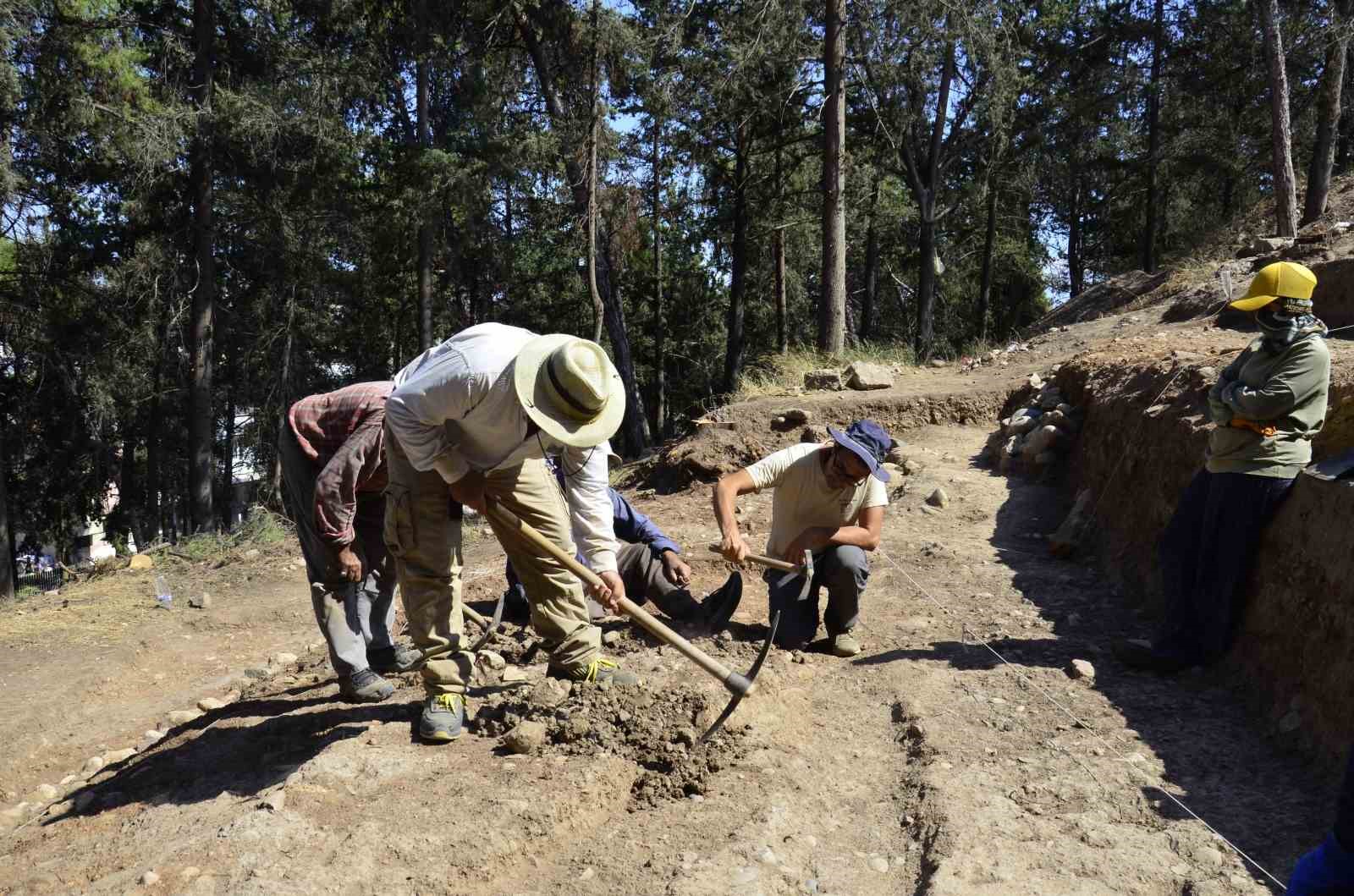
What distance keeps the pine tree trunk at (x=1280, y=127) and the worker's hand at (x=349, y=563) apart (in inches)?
523

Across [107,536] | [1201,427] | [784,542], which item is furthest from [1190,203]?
[107,536]

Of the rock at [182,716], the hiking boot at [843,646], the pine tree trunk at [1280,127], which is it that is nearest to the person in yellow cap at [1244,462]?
the hiking boot at [843,646]

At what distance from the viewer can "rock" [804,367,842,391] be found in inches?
429

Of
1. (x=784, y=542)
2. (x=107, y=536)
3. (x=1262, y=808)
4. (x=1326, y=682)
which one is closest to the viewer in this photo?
(x=1262, y=808)

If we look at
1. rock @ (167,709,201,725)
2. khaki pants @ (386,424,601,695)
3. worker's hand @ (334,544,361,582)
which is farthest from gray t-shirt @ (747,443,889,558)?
rock @ (167,709,201,725)

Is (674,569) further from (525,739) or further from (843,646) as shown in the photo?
(525,739)

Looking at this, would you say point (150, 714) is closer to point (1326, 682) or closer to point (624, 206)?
point (1326, 682)

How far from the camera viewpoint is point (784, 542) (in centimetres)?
499

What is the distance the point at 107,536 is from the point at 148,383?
6.97m

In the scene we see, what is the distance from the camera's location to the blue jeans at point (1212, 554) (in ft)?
13.3

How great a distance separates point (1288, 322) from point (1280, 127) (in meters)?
11.8

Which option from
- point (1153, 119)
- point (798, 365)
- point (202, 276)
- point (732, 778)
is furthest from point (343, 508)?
point (1153, 119)

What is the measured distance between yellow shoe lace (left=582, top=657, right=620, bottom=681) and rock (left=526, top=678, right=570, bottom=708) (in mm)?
117

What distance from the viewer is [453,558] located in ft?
12.7
